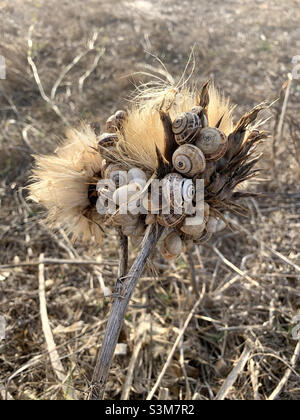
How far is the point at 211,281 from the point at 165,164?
4.05 ft

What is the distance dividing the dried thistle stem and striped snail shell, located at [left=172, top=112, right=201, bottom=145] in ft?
1.14

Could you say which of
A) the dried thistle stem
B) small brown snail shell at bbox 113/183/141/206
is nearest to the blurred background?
the dried thistle stem

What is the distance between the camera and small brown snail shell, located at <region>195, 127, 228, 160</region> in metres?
1.08

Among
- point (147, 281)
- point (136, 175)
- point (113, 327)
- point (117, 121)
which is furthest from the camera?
point (147, 281)

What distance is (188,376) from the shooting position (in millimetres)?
1750

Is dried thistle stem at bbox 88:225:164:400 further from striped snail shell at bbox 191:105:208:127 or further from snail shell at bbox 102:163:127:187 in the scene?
striped snail shell at bbox 191:105:208:127

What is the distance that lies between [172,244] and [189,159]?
29cm

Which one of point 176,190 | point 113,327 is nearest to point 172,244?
point 176,190

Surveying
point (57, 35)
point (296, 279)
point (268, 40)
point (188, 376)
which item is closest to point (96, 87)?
point (57, 35)

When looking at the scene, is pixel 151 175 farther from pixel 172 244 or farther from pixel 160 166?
pixel 172 244

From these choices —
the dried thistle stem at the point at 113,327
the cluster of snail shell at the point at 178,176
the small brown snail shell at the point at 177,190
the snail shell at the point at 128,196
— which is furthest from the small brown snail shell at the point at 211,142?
the dried thistle stem at the point at 113,327

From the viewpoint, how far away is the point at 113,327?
1.03 metres
